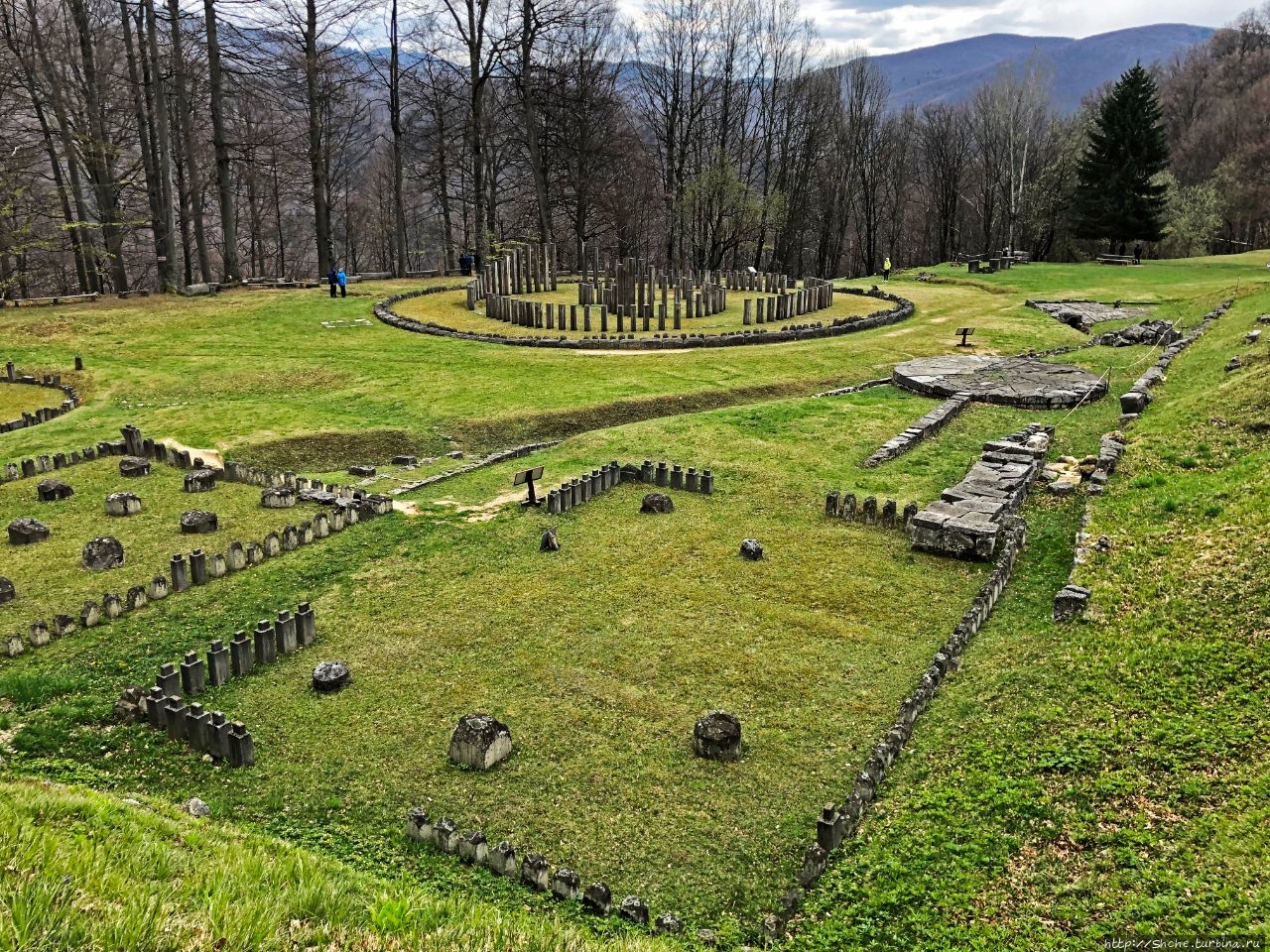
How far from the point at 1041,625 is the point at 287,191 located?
5497 cm

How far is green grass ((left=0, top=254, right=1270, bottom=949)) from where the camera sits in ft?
18.7

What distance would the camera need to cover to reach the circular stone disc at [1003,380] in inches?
711

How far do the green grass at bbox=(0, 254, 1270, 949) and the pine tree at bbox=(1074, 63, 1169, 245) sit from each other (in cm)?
3485

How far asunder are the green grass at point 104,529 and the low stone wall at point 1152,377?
584 inches

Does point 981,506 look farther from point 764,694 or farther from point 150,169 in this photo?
point 150,169

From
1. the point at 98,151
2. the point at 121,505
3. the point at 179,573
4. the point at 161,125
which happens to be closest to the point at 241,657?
the point at 179,573

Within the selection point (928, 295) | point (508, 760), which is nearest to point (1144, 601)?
point (508, 760)

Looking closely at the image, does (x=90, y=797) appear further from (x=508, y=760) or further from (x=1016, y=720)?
(x=1016, y=720)

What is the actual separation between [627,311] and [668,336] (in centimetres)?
322

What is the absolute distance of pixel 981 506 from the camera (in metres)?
11.9

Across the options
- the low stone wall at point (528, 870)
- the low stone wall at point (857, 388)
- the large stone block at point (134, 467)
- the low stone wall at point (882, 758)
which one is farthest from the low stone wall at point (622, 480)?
the large stone block at point (134, 467)

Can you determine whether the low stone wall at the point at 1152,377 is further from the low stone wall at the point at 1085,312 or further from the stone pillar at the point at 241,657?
the stone pillar at the point at 241,657

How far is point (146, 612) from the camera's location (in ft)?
32.6

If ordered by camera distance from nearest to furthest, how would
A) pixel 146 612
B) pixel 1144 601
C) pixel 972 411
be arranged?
pixel 1144 601, pixel 146 612, pixel 972 411
